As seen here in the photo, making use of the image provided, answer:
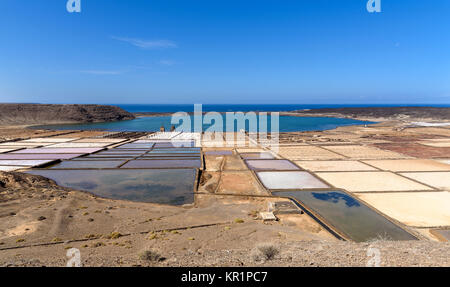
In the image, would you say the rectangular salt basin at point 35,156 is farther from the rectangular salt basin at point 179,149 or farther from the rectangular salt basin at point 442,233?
the rectangular salt basin at point 442,233

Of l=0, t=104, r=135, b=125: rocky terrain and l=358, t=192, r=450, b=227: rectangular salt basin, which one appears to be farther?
l=0, t=104, r=135, b=125: rocky terrain

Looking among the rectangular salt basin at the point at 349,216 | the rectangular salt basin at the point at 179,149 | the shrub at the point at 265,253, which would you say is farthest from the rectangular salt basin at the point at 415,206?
the rectangular salt basin at the point at 179,149

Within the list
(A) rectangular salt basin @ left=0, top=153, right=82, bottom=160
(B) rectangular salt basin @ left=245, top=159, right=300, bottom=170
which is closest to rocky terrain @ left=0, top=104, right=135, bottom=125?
(A) rectangular salt basin @ left=0, top=153, right=82, bottom=160

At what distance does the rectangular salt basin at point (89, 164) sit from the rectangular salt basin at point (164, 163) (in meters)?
1.23

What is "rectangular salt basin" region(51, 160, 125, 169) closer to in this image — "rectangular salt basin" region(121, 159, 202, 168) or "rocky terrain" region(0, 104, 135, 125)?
"rectangular salt basin" region(121, 159, 202, 168)

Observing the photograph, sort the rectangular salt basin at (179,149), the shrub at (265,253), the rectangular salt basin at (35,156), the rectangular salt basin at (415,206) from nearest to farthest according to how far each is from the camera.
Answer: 1. the shrub at (265,253)
2. the rectangular salt basin at (415,206)
3. the rectangular salt basin at (35,156)
4. the rectangular salt basin at (179,149)

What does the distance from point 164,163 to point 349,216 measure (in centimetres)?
1720

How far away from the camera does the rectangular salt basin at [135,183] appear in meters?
15.5

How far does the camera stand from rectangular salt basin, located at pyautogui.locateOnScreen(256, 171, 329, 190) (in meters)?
17.2

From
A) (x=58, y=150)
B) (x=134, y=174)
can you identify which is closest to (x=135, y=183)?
(x=134, y=174)

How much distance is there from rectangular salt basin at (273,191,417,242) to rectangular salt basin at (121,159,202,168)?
10667 millimetres
